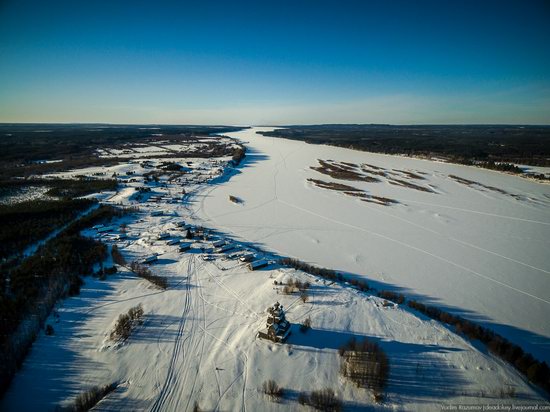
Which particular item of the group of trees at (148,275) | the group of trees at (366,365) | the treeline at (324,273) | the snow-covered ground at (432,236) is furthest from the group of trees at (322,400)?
the group of trees at (148,275)

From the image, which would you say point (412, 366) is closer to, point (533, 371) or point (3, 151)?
point (533, 371)

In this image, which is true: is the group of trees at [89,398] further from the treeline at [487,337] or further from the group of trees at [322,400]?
the treeline at [487,337]

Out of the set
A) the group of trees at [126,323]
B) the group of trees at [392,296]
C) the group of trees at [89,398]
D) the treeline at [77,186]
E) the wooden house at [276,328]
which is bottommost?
the group of trees at [89,398]

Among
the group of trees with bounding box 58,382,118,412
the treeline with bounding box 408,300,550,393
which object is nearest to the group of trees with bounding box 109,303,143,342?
the group of trees with bounding box 58,382,118,412

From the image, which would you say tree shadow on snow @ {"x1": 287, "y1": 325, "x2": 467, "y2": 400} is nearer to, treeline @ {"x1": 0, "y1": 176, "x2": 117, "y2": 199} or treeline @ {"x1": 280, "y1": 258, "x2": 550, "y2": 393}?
treeline @ {"x1": 280, "y1": 258, "x2": 550, "y2": 393}

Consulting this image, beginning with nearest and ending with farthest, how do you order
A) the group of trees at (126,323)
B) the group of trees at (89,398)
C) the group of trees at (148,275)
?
the group of trees at (89,398)
the group of trees at (126,323)
the group of trees at (148,275)
